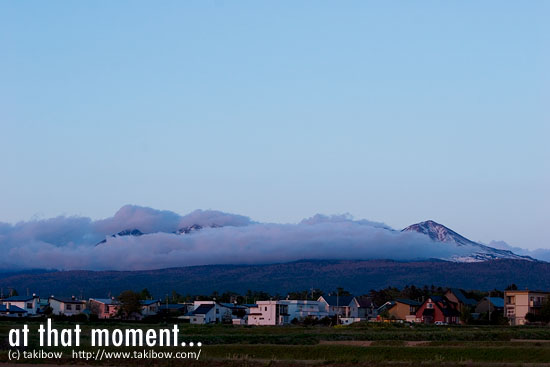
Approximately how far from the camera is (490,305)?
391ft

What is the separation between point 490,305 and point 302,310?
25.2m

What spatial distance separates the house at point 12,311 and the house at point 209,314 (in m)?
21.2

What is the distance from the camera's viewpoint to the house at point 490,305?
119 m

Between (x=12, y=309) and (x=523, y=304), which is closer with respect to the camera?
(x=523, y=304)

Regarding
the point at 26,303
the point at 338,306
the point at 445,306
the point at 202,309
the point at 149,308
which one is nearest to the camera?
the point at 445,306

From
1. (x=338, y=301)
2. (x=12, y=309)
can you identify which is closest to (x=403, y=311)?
(x=338, y=301)

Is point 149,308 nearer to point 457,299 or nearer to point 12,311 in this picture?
point 12,311

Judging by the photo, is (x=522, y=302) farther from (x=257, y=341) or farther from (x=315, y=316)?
(x=257, y=341)

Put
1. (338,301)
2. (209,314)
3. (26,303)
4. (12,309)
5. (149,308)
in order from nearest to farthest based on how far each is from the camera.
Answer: (12,309), (209,314), (26,303), (149,308), (338,301)

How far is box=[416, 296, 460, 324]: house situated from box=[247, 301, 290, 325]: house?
1777cm

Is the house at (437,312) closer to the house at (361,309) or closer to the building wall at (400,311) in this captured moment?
the building wall at (400,311)

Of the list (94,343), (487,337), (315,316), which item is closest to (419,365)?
(94,343)

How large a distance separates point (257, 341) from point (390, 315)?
65.7 m

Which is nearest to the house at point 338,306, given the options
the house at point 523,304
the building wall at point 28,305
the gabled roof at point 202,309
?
the gabled roof at point 202,309
